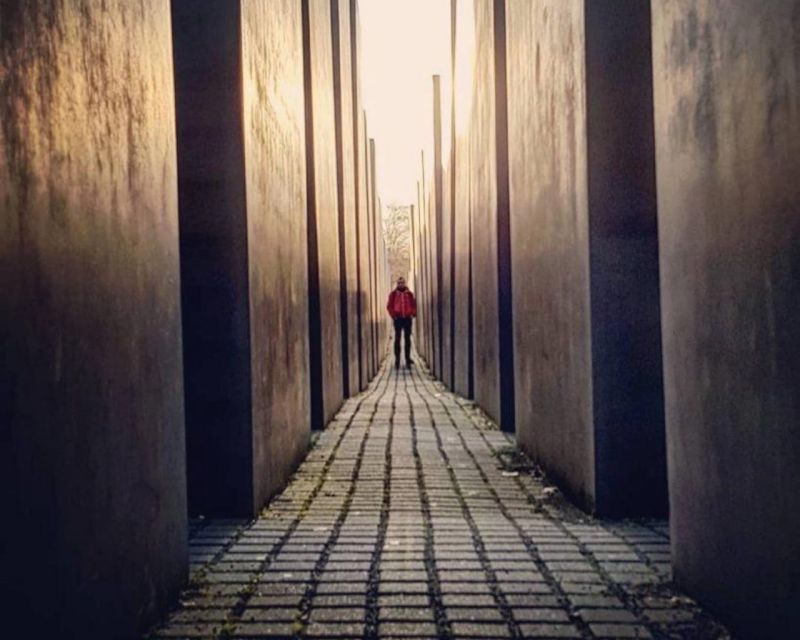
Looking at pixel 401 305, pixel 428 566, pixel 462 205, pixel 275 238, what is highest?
pixel 462 205

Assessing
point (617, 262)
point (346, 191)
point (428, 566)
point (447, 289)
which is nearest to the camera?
point (428, 566)

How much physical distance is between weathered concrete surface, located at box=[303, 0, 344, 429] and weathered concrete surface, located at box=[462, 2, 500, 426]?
2000 millimetres

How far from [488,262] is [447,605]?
7536 millimetres

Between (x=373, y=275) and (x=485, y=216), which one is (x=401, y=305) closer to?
(x=373, y=275)

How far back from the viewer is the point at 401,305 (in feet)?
71.5

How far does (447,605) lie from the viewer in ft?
13.2

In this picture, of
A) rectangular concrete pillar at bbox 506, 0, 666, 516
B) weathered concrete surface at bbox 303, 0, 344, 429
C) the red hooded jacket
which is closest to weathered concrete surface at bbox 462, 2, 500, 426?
weathered concrete surface at bbox 303, 0, 344, 429

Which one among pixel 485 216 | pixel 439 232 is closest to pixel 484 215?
pixel 485 216

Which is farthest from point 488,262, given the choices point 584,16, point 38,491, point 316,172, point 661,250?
point 38,491

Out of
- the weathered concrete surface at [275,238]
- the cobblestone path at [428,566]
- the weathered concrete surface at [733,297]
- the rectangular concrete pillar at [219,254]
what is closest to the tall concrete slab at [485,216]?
the weathered concrete surface at [275,238]

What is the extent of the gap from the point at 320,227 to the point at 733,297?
7.80 metres

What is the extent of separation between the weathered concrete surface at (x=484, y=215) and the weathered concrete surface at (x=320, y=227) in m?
2.00

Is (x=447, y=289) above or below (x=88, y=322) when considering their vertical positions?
above

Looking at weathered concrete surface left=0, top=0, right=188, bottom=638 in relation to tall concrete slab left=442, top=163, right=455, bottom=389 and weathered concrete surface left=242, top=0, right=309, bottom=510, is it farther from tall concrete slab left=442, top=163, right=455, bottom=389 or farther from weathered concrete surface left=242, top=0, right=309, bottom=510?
tall concrete slab left=442, top=163, right=455, bottom=389
